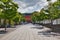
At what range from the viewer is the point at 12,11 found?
47.5 meters

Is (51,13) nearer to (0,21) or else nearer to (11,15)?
(11,15)

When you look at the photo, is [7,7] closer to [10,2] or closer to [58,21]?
[10,2]

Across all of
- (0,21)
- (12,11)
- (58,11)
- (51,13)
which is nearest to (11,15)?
(12,11)

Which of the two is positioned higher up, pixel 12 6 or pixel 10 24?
pixel 12 6

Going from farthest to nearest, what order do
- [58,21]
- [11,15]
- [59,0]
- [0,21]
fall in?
[0,21] < [58,21] < [11,15] < [59,0]

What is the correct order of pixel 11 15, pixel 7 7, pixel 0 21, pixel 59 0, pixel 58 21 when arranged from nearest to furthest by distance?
pixel 59 0
pixel 7 7
pixel 11 15
pixel 58 21
pixel 0 21

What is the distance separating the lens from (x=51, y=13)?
59938 mm

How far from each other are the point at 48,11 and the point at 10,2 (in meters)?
19.8

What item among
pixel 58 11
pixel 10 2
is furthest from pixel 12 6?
pixel 58 11

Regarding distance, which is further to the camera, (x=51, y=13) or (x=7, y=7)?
(x=51, y=13)

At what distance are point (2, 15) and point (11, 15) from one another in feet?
9.03

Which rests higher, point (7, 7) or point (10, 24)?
point (7, 7)

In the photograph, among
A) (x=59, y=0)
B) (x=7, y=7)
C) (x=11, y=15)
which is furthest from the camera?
(x=11, y=15)

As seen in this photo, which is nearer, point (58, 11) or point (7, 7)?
point (7, 7)
